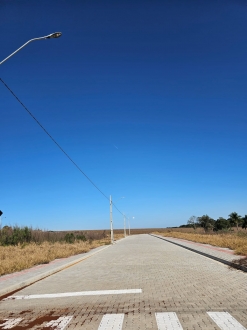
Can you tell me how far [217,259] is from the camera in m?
16.9

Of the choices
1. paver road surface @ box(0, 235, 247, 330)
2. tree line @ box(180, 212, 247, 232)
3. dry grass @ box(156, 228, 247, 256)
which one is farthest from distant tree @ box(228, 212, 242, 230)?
paver road surface @ box(0, 235, 247, 330)

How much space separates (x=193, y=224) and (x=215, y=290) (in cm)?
14226

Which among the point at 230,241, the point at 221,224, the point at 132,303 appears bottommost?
the point at 132,303

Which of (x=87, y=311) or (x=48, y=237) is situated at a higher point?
(x=48, y=237)

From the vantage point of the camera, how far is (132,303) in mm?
7621

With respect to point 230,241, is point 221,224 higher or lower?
higher

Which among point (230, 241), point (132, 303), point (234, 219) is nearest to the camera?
point (132, 303)

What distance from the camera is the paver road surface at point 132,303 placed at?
5961mm

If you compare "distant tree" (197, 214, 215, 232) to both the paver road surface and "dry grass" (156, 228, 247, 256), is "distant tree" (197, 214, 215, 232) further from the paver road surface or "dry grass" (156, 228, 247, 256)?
the paver road surface

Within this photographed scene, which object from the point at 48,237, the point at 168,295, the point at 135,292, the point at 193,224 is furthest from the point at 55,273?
the point at 193,224

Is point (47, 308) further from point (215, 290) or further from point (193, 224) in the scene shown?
point (193, 224)

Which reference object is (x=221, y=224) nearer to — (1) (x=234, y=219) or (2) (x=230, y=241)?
(1) (x=234, y=219)

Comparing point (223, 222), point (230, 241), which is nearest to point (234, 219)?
point (223, 222)

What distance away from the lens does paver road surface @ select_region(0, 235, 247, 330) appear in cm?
596
